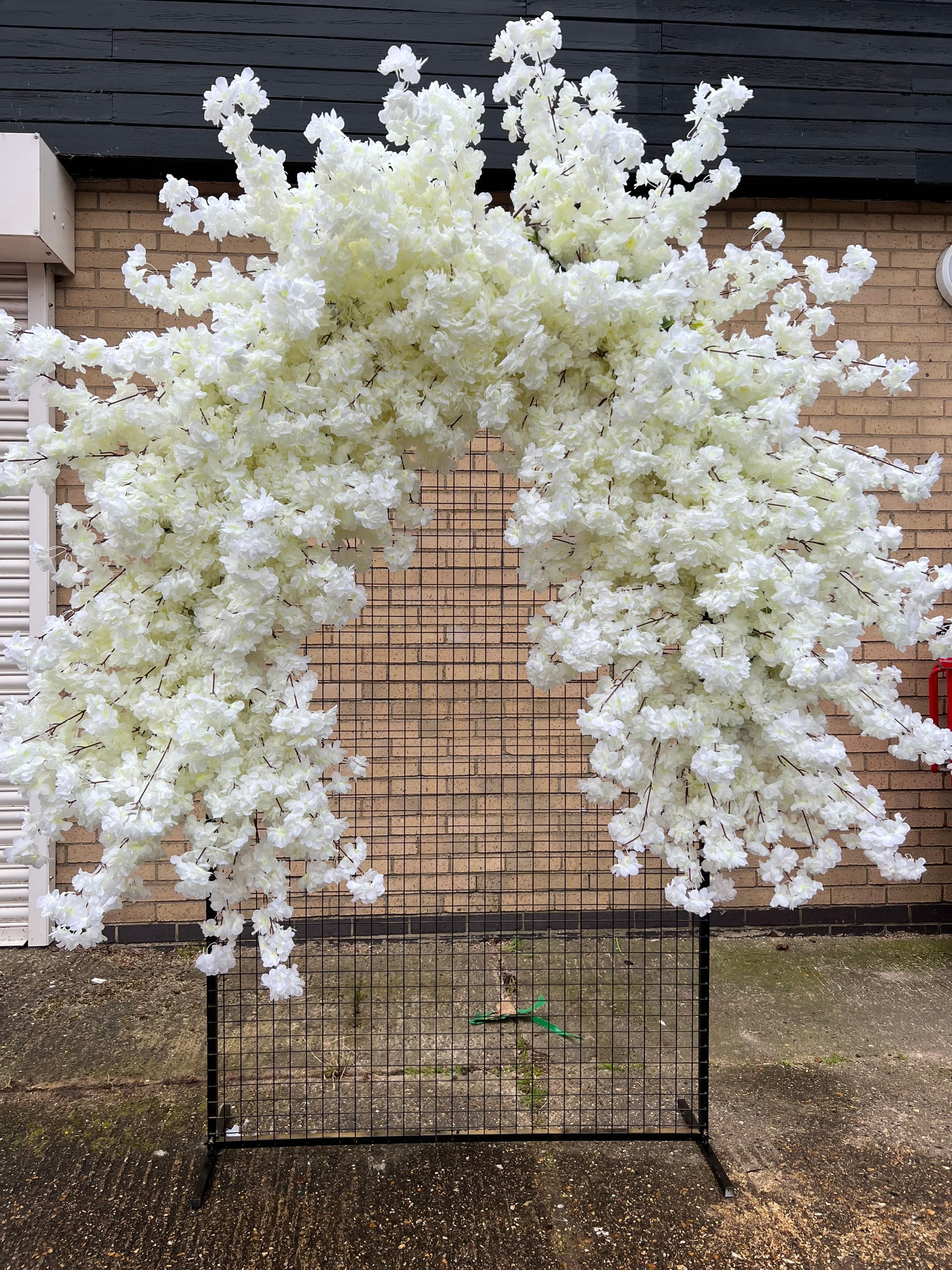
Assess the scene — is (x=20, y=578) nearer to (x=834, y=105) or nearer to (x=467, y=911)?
(x=467, y=911)

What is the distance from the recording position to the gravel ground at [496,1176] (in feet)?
6.97

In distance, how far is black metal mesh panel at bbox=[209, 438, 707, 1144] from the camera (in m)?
2.96

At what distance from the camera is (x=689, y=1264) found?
208 centimetres

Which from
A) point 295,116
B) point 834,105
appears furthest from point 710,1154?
point 834,105

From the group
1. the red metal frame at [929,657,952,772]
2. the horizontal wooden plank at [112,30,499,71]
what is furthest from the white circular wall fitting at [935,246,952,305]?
the horizontal wooden plank at [112,30,499,71]

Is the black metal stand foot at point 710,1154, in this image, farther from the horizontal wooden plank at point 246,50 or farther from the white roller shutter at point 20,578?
the horizontal wooden plank at point 246,50

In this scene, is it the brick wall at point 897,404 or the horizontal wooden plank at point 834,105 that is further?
the brick wall at point 897,404

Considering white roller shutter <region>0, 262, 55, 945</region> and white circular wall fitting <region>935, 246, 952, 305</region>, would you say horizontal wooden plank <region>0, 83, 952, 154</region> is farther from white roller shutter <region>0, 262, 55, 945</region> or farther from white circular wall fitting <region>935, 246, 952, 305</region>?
white circular wall fitting <region>935, 246, 952, 305</region>

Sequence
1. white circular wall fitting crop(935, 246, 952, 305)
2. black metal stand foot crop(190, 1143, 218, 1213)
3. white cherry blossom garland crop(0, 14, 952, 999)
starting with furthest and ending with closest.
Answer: white circular wall fitting crop(935, 246, 952, 305)
black metal stand foot crop(190, 1143, 218, 1213)
white cherry blossom garland crop(0, 14, 952, 999)

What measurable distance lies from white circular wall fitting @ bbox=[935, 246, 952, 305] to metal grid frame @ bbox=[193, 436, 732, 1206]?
2.26m

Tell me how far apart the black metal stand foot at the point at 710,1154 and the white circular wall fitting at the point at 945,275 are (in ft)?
12.1

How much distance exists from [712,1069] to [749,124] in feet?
12.7

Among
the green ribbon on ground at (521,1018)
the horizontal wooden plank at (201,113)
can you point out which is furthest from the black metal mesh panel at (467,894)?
the horizontal wooden plank at (201,113)

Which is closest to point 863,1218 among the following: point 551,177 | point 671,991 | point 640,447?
point 671,991
